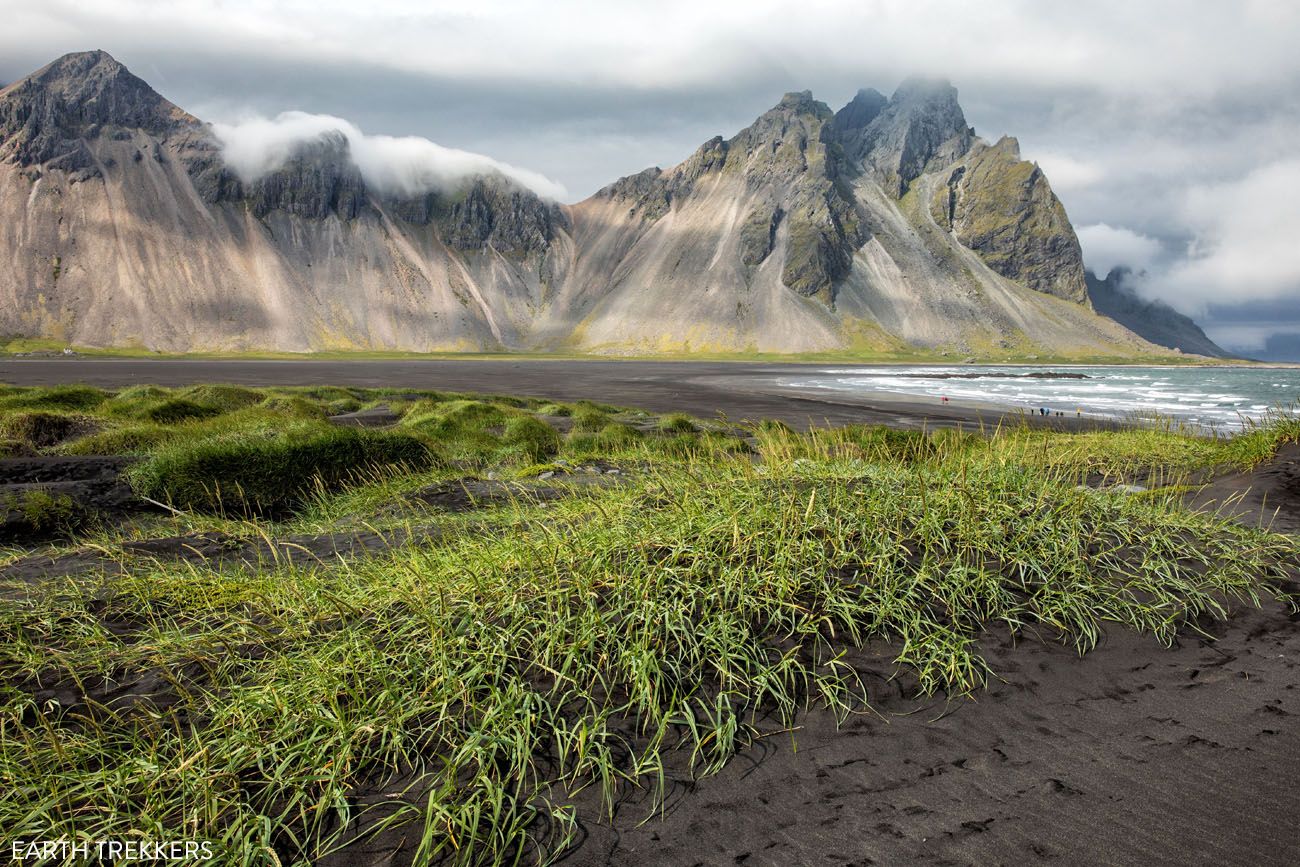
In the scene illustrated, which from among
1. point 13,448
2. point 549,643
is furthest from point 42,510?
Answer: point 549,643

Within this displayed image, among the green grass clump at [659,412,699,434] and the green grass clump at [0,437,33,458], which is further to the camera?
the green grass clump at [659,412,699,434]

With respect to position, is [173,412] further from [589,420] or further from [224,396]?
[589,420]

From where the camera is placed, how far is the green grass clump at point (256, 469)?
1218 cm

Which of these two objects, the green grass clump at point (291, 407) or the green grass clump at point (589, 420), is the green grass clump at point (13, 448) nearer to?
the green grass clump at point (291, 407)

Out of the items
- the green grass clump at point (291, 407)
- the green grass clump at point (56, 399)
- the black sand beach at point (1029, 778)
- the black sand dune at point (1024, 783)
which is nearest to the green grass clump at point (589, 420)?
the green grass clump at point (291, 407)

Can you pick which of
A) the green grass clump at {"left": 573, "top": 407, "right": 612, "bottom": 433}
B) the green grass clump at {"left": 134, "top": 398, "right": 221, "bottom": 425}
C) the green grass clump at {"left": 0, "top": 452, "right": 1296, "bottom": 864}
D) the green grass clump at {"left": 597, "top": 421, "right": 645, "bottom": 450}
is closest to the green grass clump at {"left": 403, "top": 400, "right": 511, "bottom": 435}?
the green grass clump at {"left": 573, "top": 407, "right": 612, "bottom": 433}

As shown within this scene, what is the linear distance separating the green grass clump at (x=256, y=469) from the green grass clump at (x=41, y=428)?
540 cm

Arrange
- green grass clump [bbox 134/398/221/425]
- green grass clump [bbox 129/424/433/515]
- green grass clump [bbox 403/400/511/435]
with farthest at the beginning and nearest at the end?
green grass clump [bbox 403/400/511/435]
green grass clump [bbox 134/398/221/425]
green grass clump [bbox 129/424/433/515]

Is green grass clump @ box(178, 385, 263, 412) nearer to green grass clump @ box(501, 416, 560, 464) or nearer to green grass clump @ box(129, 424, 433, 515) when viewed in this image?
green grass clump @ box(501, 416, 560, 464)

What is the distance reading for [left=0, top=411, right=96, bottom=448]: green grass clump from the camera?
16.3 m

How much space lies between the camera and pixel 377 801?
11.9 ft

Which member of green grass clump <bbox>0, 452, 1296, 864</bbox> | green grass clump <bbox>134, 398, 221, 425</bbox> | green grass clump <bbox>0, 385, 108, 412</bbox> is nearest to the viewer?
green grass clump <bbox>0, 452, 1296, 864</bbox>

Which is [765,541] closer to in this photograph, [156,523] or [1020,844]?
[1020,844]

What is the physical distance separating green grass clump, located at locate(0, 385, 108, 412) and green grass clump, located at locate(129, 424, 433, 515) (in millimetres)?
12665
